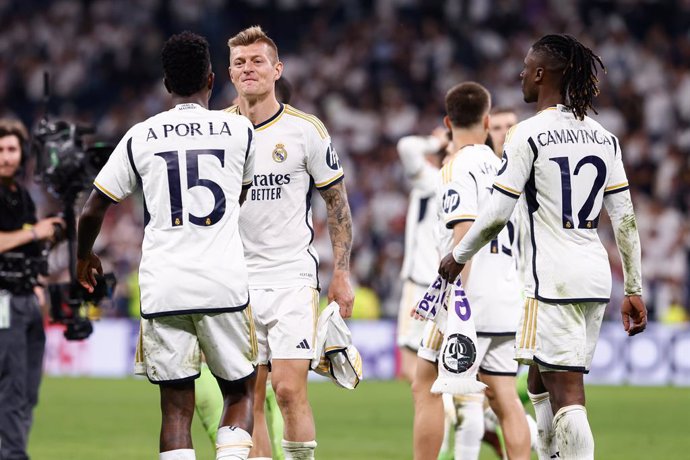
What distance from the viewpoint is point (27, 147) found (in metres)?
8.91

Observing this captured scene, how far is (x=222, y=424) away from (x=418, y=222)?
4849mm

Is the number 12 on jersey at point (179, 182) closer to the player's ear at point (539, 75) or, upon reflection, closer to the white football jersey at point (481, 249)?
the player's ear at point (539, 75)

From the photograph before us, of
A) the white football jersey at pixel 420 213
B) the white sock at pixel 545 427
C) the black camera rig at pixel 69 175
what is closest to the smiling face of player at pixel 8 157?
the black camera rig at pixel 69 175

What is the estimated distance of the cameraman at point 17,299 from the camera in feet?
27.3

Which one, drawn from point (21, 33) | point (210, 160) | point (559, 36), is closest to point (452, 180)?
point (559, 36)

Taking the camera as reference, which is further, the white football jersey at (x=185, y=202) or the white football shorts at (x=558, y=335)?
the white football shorts at (x=558, y=335)

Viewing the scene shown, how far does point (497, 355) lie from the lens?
7801 mm

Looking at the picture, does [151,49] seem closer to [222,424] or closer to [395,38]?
[395,38]

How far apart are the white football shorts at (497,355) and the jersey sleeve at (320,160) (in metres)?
1.41

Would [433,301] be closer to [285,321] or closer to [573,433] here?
[285,321]

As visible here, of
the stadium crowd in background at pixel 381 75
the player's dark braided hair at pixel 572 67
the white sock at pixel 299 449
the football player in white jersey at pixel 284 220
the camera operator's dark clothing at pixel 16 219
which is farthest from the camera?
the stadium crowd in background at pixel 381 75

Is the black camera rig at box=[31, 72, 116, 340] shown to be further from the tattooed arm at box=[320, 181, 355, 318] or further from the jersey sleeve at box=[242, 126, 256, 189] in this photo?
the jersey sleeve at box=[242, 126, 256, 189]

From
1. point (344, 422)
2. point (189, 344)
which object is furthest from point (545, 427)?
point (344, 422)

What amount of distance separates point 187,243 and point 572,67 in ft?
7.32
